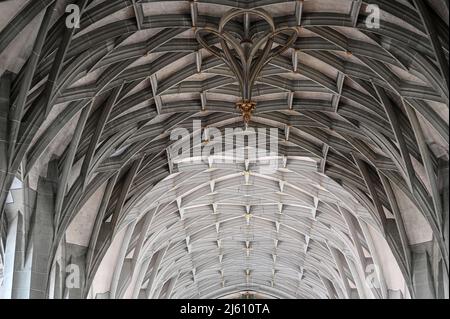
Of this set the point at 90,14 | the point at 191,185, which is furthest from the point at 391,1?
the point at 191,185

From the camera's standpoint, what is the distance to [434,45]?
821 inches

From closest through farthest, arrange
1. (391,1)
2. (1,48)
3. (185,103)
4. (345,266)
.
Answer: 1. (1,48)
2. (391,1)
3. (185,103)
4. (345,266)

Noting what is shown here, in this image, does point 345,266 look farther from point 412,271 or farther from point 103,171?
point 103,171

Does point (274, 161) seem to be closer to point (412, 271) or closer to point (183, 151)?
point (183, 151)

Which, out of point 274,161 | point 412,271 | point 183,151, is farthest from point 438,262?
point 183,151

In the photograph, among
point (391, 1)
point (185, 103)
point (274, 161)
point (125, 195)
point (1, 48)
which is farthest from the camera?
point (274, 161)

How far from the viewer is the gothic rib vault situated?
23.0 m

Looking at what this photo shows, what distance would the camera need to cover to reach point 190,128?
34.0 metres

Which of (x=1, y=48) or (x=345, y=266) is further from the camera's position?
(x=345, y=266)

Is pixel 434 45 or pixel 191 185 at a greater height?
pixel 191 185

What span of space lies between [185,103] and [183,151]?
15.3ft

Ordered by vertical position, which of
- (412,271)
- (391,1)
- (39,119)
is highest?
(391,1)

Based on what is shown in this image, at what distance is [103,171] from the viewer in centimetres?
3228

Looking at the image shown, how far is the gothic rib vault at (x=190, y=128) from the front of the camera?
23.0 metres
